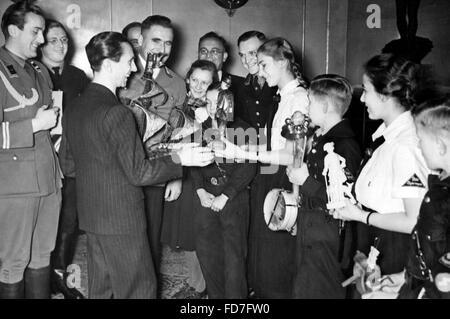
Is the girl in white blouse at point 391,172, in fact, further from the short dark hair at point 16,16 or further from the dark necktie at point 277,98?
the short dark hair at point 16,16

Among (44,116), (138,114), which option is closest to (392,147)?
(138,114)

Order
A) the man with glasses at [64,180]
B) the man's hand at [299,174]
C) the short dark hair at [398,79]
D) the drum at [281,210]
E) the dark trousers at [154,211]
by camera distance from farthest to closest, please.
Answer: the man with glasses at [64,180] → the dark trousers at [154,211] → the drum at [281,210] → the man's hand at [299,174] → the short dark hair at [398,79]

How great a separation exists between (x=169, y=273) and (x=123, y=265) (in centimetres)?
174

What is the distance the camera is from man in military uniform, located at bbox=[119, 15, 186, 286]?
125 inches

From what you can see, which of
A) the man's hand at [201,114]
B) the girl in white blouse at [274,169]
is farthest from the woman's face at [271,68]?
the man's hand at [201,114]

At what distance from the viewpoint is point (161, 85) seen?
11.6ft

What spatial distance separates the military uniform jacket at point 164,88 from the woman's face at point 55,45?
618 millimetres

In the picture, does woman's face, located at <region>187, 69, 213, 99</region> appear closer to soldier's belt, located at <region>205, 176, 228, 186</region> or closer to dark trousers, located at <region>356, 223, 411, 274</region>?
soldier's belt, located at <region>205, 176, 228, 186</region>

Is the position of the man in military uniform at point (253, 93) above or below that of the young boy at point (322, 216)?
above

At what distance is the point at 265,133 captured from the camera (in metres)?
3.16

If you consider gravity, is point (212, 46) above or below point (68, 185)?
above

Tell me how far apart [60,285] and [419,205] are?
2576 millimetres

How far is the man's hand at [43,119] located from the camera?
2.76 metres

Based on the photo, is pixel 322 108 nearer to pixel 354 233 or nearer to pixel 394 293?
pixel 354 233
